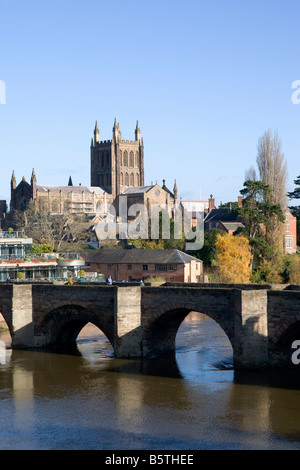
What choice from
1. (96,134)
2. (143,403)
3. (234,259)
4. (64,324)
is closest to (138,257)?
(234,259)

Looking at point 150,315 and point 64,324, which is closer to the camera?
point 150,315

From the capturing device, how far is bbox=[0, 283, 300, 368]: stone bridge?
3784cm

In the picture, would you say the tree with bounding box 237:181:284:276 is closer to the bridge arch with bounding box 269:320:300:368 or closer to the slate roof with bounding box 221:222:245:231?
the slate roof with bounding box 221:222:245:231

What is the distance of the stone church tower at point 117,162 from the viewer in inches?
7387

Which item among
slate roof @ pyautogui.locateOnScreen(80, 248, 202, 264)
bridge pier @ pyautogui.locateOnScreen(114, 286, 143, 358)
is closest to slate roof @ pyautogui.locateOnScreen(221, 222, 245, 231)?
slate roof @ pyautogui.locateOnScreen(80, 248, 202, 264)

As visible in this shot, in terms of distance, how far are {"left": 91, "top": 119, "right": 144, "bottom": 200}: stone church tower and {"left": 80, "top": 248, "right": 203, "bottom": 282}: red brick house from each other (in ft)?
317

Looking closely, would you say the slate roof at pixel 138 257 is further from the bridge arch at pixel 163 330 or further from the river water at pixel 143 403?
the river water at pixel 143 403

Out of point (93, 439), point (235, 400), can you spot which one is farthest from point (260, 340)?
point (93, 439)

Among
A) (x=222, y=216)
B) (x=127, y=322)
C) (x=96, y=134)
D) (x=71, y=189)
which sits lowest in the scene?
(x=127, y=322)

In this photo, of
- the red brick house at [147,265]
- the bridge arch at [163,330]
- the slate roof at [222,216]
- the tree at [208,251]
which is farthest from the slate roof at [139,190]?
the bridge arch at [163,330]

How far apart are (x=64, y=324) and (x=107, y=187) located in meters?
140

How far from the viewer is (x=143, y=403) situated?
111ft

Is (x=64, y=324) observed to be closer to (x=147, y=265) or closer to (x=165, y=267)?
(x=165, y=267)

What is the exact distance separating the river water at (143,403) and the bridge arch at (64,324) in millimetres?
2364
